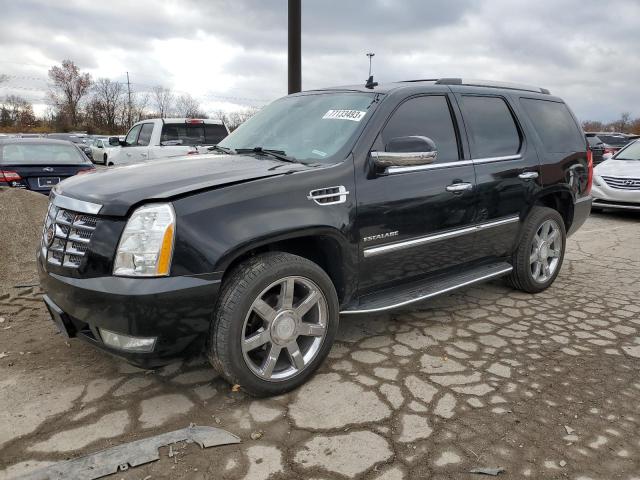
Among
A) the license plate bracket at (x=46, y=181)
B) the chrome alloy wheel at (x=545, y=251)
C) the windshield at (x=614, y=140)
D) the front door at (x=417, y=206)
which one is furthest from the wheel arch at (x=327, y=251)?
the windshield at (x=614, y=140)

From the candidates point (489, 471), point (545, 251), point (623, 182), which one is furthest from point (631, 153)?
point (489, 471)

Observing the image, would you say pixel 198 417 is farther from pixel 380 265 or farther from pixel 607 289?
pixel 607 289

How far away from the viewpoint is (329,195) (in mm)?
3006

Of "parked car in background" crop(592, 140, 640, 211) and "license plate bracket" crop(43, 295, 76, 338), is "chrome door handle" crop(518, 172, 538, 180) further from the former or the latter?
"parked car in background" crop(592, 140, 640, 211)

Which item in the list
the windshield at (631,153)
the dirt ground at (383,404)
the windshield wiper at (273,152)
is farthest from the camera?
the windshield at (631,153)

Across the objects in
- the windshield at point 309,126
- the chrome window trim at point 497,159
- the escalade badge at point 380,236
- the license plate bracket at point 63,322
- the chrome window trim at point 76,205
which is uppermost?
the windshield at point 309,126

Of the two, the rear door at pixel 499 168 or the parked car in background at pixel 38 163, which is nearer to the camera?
the rear door at pixel 499 168

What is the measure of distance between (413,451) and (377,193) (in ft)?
5.11

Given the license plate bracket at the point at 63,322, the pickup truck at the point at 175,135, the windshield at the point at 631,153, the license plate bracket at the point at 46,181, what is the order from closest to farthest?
the license plate bracket at the point at 63,322, the license plate bracket at the point at 46,181, the windshield at the point at 631,153, the pickup truck at the point at 175,135

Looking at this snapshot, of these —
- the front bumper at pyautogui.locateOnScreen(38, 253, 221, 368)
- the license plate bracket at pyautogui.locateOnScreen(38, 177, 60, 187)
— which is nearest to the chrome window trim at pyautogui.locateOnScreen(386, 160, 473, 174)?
the front bumper at pyautogui.locateOnScreen(38, 253, 221, 368)

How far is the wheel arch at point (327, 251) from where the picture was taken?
115 inches

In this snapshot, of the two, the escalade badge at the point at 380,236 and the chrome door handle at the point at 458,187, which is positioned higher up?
the chrome door handle at the point at 458,187

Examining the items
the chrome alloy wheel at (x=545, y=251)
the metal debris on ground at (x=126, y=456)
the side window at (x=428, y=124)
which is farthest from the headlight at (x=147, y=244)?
the chrome alloy wheel at (x=545, y=251)

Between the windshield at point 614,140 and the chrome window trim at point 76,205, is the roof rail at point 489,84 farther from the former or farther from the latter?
the windshield at point 614,140
